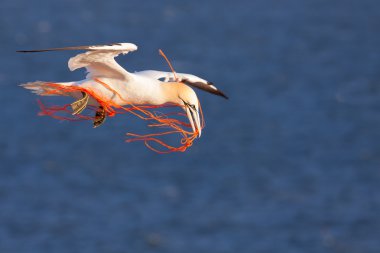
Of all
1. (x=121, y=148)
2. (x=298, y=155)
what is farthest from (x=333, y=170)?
(x=121, y=148)

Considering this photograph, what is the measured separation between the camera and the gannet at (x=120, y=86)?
13570mm

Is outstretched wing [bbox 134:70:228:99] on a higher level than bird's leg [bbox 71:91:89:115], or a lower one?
higher

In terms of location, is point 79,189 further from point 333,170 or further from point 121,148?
point 333,170

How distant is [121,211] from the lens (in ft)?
183

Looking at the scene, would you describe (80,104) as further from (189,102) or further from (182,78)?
(182,78)

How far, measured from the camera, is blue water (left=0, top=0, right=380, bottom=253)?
2159 inches

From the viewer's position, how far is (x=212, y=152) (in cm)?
5978

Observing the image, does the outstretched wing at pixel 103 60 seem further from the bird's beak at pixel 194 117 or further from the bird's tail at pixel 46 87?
the bird's beak at pixel 194 117

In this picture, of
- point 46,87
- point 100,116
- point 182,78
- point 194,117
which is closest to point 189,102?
point 194,117

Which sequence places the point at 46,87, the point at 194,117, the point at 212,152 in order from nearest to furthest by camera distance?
the point at 194,117 < the point at 46,87 < the point at 212,152

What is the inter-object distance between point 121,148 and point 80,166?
94.2 inches

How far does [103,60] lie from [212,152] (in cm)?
4630

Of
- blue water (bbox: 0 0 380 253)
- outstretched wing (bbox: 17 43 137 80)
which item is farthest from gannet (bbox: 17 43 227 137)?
blue water (bbox: 0 0 380 253)

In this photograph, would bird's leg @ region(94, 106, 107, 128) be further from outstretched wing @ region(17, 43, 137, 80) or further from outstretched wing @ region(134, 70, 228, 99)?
outstretched wing @ region(134, 70, 228, 99)
